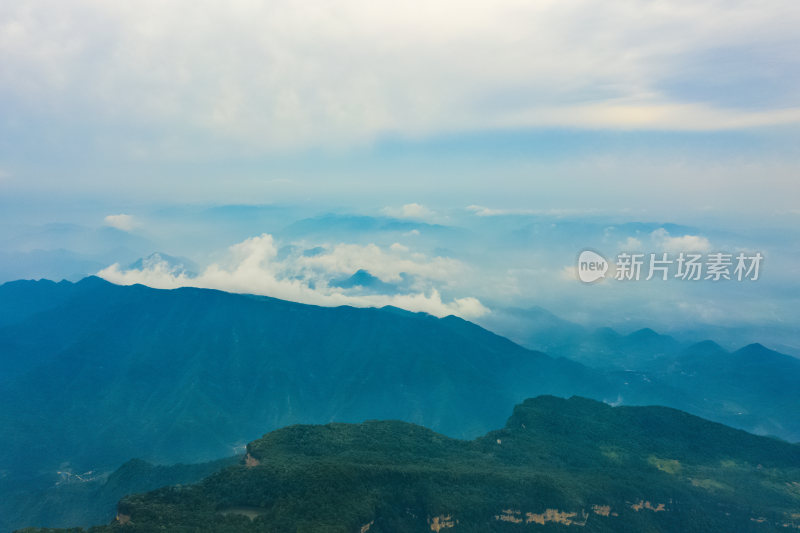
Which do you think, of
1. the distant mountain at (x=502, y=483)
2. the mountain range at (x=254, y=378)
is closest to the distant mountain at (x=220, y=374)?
the mountain range at (x=254, y=378)

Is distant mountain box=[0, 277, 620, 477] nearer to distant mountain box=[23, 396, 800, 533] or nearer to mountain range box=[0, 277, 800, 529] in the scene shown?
mountain range box=[0, 277, 800, 529]

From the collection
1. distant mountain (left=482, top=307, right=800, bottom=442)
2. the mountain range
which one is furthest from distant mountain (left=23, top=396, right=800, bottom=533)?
distant mountain (left=482, top=307, right=800, bottom=442)

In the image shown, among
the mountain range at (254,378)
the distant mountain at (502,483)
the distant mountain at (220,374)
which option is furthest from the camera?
the mountain range at (254,378)

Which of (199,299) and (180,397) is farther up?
(199,299)

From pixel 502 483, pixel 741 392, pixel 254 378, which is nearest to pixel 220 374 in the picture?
pixel 254 378

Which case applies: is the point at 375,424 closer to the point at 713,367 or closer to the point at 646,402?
the point at 646,402

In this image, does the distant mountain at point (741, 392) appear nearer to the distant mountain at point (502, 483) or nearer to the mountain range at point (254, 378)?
the mountain range at point (254, 378)

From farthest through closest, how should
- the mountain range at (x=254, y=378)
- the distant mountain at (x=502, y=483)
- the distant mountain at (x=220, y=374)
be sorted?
the mountain range at (x=254, y=378) < the distant mountain at (x=220, y=374) < the distant mountain at (x=502, y=483)

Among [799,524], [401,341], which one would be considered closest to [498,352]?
[401,341]
